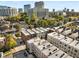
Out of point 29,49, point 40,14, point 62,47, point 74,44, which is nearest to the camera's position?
point 74,44

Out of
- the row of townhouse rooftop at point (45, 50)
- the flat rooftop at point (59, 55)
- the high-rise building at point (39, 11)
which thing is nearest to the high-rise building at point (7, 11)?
the high-rise building at point (39, 11)

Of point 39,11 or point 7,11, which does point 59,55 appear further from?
point 7,11

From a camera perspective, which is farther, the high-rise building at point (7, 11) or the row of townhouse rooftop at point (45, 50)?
the high-rise building at point (7, 11)

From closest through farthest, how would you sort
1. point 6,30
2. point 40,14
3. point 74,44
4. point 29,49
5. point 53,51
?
point 53,51 → point 74,44 → point 29,49 → point 6,30 → point 40,14

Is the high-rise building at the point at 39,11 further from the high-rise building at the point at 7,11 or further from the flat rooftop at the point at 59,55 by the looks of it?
the flat rooftop at the point at 59,55

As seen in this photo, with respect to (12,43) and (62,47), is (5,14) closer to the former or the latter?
(12,43)

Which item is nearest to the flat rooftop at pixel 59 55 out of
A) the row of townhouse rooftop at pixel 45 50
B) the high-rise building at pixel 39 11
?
the row of townhouse rooftop at pixel 45 50

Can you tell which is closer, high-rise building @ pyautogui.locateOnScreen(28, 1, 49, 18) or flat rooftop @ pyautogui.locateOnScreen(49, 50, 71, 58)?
flat rooftop @ pyautogui.locateOnScreen(49, 50, 71, 58)

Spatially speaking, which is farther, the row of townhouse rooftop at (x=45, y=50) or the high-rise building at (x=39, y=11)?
the high-rise building at (x=39, y=11)

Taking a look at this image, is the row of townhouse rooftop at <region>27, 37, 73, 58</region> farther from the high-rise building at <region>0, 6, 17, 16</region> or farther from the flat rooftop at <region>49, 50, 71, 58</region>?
the high-rise building at <region>0, 6, 17, 16</region>

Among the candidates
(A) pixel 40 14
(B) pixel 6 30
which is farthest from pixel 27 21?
(A) pixel 40 14

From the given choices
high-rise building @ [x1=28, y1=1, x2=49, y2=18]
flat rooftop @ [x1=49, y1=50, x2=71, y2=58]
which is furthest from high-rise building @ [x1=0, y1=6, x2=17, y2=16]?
flat rooftop @ [x1=49, y1=50, x2=71, y2=58]
